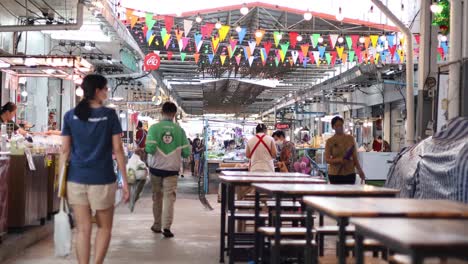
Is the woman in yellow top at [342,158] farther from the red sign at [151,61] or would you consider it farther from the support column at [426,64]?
the red sign at [151,61]

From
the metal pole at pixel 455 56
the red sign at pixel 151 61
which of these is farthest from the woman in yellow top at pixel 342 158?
the red sign at pixel 151 61

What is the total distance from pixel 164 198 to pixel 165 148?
705 millimetres

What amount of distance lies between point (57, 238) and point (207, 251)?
8.07 feet

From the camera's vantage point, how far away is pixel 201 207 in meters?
13.6

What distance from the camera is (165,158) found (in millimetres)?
9164

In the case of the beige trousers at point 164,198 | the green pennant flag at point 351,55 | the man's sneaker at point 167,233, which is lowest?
the man's sneaker at point 167,233

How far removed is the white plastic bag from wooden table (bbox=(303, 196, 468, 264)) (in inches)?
102

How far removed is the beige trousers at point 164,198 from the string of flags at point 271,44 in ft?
19.1

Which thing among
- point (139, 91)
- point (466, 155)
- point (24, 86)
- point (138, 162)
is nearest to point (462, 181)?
point (466, 155)

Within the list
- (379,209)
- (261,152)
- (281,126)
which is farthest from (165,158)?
(281,126)

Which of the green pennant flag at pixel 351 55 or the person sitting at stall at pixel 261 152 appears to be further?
the green pennant flag at pixel 351 55

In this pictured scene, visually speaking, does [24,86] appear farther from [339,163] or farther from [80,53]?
[339,163]

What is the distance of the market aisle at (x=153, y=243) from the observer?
7.25 m

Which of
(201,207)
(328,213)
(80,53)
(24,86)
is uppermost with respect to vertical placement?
(80,53)
